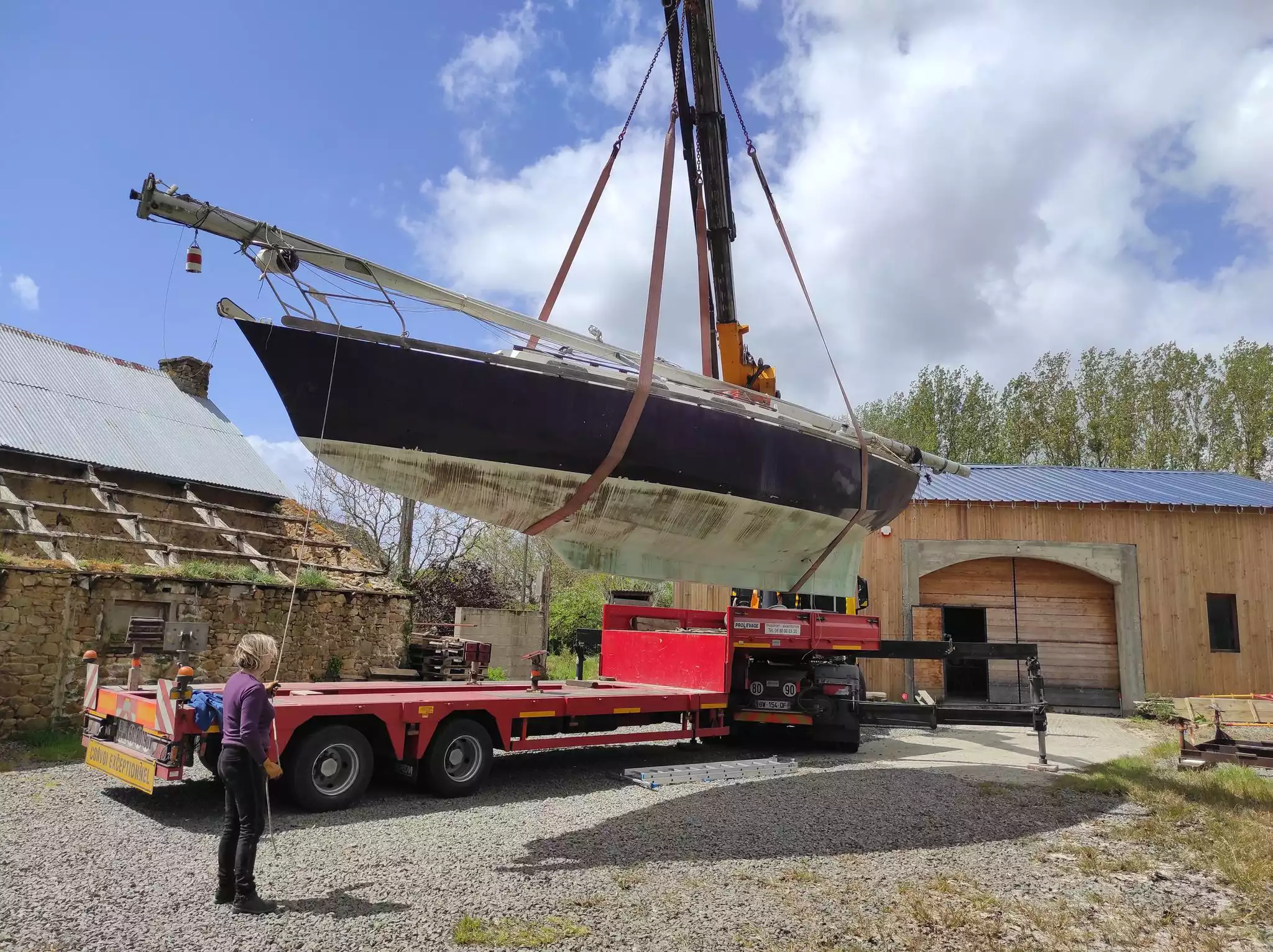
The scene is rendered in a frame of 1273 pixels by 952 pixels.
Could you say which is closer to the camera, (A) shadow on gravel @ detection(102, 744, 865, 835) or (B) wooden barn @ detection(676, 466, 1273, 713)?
(A) shadow on gravel @ detection(102, 744, 865, 835)

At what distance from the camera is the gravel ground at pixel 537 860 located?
3857 mm

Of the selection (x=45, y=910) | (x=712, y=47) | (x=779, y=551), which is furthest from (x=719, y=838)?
Result: (x=712, y=47)

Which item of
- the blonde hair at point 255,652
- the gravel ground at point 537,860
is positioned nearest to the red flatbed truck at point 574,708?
the gravel ground at point 537,860

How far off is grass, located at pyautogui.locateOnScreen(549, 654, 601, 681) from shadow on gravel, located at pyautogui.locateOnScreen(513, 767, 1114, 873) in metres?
12.8

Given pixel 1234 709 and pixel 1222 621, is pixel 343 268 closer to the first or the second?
pixel 1234 709

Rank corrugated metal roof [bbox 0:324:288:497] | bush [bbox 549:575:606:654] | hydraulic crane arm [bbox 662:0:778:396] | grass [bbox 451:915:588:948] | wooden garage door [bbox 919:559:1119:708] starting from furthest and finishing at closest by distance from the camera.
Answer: bush [bbox 549:575:606:654] < wooden garage door [bbox 919:559:1119:708] < corrugated metal roof [bbox 0:324:288:497] < hydraulic crane arm [bbox 662:0:778:396] < grass [bbox 451:915:588:948]

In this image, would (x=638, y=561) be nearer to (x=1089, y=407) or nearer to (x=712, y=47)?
(x=712, y=47)

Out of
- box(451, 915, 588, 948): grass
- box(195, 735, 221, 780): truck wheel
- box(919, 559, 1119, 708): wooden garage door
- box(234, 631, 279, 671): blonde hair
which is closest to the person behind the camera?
box(451, 915, 588, 948): grass

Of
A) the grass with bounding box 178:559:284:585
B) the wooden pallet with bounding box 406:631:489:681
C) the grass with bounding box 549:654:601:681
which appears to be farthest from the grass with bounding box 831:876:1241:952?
the grass with bounding box 549:654:601:681

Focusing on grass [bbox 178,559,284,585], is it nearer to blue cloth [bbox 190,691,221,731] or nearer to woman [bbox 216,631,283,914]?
blue cloth [bbox 190,691,221,731]

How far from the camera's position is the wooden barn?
14.8m

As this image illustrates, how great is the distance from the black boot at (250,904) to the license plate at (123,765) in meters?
1.95

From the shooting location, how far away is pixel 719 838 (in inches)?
216

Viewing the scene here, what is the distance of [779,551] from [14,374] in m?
13.8
